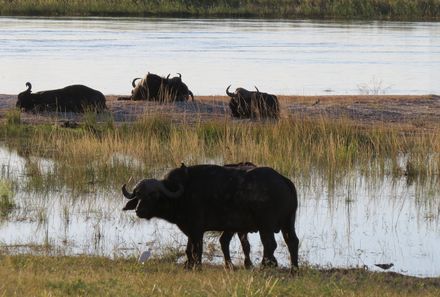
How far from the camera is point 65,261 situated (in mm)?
10859

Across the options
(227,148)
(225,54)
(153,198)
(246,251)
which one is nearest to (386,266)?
(246,251)

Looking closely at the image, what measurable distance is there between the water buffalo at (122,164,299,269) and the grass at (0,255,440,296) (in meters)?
0.34

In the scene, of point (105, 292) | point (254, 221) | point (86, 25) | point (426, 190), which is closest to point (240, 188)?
point (254, 221)

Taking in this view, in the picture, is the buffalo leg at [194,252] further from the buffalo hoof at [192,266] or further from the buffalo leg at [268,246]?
the buffalo leg at [268,246]

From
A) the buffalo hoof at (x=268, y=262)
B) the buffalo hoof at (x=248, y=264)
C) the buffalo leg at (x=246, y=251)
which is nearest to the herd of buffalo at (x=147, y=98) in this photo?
the buffalo leg at (x=246, y=251)

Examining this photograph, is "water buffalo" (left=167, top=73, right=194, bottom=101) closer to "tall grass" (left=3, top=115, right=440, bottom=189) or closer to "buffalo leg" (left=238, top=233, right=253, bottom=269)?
"tall grass" (left=3, top=115, right=440, bottom=189)

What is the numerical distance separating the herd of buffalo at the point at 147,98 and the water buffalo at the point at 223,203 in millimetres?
9550

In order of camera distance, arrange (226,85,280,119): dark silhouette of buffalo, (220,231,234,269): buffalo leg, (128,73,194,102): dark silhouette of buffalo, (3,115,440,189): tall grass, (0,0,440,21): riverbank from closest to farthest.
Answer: (220,231,234,269): buffalo leg < (3,115,440,189): tall grass < (226,85,280,119): dark silhouette of buffalo < (128,73,194,102): dark silhouette of buffalo < (0,0,440,21): riverbank

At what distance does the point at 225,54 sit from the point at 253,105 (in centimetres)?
1717

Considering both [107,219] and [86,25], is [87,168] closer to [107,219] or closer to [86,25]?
[107,219]

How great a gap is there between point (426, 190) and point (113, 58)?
2161 centimetres

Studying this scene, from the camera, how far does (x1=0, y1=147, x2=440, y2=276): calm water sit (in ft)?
39.9

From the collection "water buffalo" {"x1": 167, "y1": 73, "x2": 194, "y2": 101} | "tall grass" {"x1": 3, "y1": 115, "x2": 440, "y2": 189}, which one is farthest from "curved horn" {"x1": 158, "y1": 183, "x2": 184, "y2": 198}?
"water buffalo" {"x1": 167, "y1": 73, "x2": 194, "y2": 101}

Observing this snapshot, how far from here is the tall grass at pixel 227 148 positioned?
54.4ft
